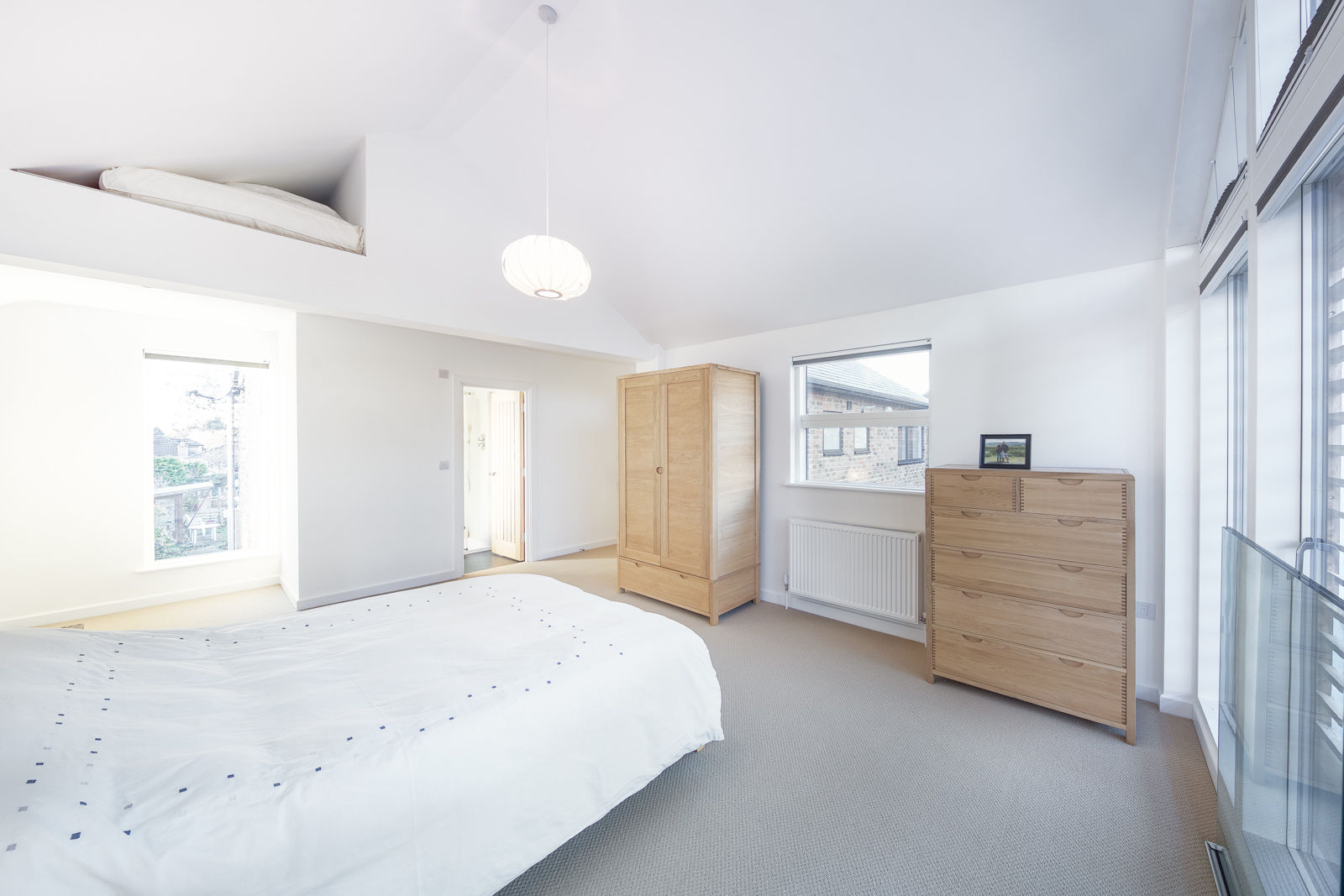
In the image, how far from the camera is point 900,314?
3318mm

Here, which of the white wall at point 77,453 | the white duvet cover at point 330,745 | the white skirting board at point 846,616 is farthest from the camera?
the white wall at point 77,453

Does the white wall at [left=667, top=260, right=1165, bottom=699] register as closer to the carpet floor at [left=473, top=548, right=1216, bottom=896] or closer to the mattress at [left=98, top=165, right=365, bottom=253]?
the carpet floor at [left=473, top=548, right=1216, bottom=896]

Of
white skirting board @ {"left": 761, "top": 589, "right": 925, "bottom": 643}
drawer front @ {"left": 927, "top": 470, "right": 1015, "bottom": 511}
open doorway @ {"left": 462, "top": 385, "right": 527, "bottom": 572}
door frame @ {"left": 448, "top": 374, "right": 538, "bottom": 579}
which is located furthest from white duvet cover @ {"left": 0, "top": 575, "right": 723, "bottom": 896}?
open doorway @ {"left": 462, "top": 385, "right": 527, "bottom": 572}

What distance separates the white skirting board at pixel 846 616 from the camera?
3305mm

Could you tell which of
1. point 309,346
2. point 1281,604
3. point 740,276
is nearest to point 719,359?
point 740,276

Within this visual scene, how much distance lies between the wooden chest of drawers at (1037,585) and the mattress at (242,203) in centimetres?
388

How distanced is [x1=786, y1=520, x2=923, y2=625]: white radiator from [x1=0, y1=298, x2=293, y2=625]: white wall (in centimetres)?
443

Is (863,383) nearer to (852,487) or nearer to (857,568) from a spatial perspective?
(852,487)

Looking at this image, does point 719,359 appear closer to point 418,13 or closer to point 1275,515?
point 418,13

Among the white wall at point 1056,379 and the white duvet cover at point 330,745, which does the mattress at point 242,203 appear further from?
the white wall at point 1056,379

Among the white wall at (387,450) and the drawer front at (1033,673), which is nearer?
the drawer front at (1033,673)

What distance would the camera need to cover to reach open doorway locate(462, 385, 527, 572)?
17.8 ft

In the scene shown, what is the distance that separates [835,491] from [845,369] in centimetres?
92

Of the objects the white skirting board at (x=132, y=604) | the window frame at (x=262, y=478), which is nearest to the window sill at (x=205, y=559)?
the window frame at (x=262, y=478)
